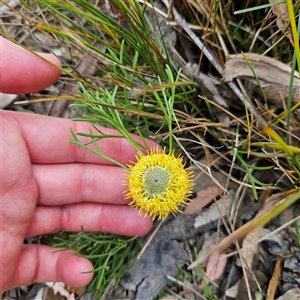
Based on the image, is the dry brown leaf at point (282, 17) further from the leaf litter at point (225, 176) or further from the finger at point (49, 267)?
the finger at point (49, 267)

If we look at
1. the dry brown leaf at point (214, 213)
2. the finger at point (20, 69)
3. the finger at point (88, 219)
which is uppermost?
the finger at point (20, 69)

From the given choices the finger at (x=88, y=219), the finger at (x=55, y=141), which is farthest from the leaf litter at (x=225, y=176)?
the finger at (x=55, y=141)

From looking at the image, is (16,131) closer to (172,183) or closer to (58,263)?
(58,263)

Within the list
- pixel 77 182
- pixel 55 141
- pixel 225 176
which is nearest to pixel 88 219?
pixel 77 182

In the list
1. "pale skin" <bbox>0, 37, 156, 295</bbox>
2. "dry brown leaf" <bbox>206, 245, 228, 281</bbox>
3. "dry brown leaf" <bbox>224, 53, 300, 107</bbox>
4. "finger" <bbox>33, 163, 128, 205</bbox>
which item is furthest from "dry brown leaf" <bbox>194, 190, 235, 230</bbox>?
"dry brown leaf" <bbox>224, 53, 300, 107</bbox>

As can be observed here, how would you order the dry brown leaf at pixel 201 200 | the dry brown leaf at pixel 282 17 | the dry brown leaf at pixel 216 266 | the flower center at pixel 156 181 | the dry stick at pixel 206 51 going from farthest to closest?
the dry brown leaf at pixel 201 200, the dry brown leaf at pixel 216 266, the dry stick at pixel 206 51, the dry brown leaf at pixel 282 17, the flower center at pixel 156 181

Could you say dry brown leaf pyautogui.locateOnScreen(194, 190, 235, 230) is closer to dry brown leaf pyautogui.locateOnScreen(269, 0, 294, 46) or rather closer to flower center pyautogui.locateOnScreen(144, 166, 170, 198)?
flower center pyautogui.locateOnScreen(144, 166, 170, 198)
